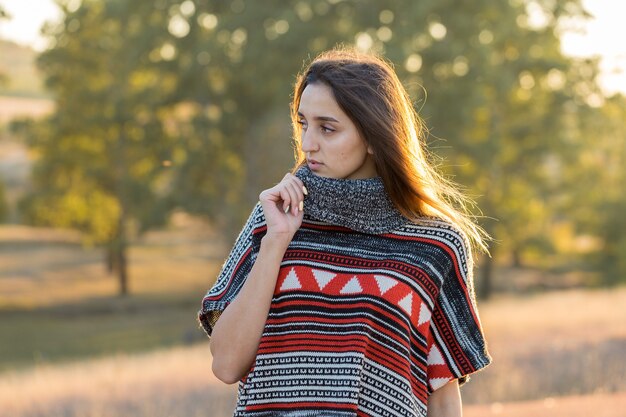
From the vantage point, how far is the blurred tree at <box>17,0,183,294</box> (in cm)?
2770

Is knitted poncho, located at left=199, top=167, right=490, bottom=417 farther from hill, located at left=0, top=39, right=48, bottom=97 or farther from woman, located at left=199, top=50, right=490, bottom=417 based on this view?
hill, located at left=0, top=39, right=48, bottom=97

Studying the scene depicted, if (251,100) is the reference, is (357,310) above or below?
below

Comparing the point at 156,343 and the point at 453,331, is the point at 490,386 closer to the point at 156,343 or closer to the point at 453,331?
the point at 453,331

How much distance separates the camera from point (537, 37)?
91.7 ft

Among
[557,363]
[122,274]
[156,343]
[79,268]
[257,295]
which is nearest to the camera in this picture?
[257,295]

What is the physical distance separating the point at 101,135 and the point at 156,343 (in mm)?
9101

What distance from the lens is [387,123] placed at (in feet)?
9.27

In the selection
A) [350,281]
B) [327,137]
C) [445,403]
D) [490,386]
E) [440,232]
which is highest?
[490,386]

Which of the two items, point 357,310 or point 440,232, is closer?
point 357,310

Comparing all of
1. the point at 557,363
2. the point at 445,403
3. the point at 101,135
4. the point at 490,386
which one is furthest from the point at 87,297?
A: the point at 445,403

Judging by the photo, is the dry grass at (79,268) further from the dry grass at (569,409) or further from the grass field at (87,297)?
the dry grass at (569,409)

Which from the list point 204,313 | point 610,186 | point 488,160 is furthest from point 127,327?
point 204,313

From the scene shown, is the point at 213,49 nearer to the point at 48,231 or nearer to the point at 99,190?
the point at 99,190

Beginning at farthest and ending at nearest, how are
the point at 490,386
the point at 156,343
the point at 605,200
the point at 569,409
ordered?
the point at 605,200
the point at 156,343
the point at 490,386
the point at 569,409
